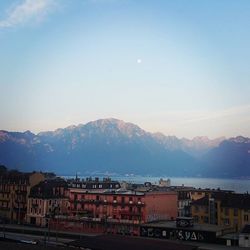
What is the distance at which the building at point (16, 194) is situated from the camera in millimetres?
105375

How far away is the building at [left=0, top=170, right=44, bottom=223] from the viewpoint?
105375 mm

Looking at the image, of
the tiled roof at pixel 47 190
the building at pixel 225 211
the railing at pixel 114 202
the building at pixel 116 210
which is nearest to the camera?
the building at pixel 225 211

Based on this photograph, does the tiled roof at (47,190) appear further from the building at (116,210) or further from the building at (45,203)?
the building at (116,210)

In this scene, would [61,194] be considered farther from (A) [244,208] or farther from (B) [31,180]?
(A) [244,208]

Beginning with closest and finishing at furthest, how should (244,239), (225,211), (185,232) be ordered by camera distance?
(244,239) → (185,232) → (225,211)

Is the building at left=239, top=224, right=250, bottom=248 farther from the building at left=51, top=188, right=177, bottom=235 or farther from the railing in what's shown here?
the railing

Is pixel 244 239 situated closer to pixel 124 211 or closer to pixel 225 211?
pixel 225 211

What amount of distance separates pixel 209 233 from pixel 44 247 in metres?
25.3

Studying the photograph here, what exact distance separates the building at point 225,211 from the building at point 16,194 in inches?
1486

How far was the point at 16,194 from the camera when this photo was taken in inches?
4198

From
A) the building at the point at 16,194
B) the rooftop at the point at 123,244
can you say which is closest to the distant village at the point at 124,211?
the building at the point at 16,194

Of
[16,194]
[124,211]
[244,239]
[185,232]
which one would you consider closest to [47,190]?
[16,194]

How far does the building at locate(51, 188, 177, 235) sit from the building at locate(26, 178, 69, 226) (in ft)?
14.6

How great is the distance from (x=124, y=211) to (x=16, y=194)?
28.1 metres
